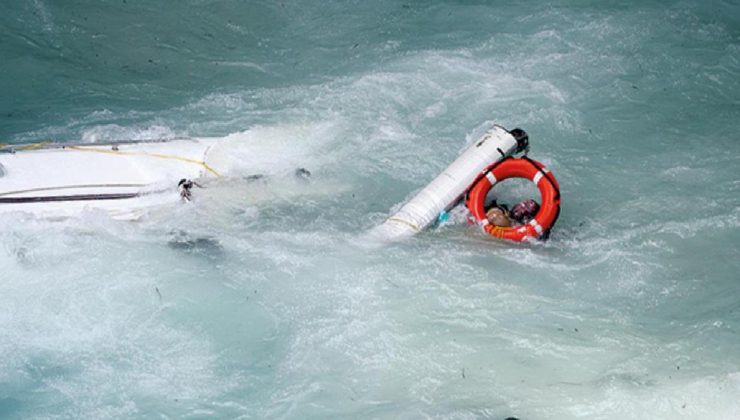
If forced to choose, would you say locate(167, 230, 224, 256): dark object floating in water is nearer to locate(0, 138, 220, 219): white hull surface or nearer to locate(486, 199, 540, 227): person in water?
locate(0, 138, 220, 219): white hull surface

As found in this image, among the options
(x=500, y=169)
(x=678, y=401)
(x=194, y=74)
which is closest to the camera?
(x=678, y=401)

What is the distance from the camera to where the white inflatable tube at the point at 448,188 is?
30.4ft

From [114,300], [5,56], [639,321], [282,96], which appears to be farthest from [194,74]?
[639,321]

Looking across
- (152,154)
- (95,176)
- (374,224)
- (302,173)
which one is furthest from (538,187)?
(95,176)

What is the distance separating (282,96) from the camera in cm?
1198

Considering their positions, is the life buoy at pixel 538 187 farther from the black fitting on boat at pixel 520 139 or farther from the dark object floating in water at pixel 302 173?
the dark object floating in water at pixel 302 173

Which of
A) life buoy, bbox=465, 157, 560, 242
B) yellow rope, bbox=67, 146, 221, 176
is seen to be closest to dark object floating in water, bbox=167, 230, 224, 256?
yellow rope, bbox=67, 146, 221, 176

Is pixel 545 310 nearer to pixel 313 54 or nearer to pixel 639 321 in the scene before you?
pixel 639 321

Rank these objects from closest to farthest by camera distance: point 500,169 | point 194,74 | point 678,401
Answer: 1. point 678,401
2. point 500,169
3. point 194,74

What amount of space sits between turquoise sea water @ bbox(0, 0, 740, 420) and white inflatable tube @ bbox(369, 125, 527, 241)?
0.20 metres

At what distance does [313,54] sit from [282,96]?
134 cm

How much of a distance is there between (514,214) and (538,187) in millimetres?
377

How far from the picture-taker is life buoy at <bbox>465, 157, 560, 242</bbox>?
9086mm

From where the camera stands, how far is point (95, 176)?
923 cm
